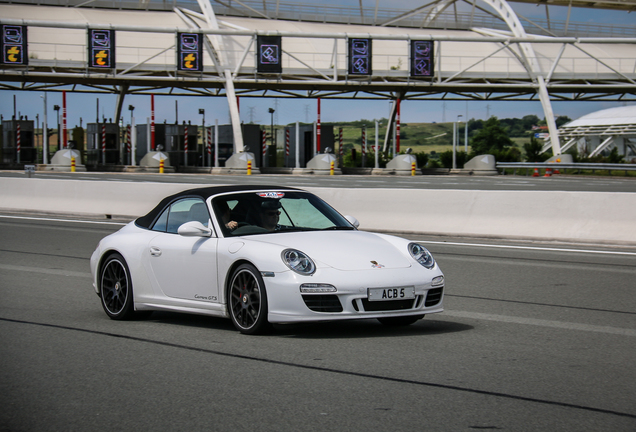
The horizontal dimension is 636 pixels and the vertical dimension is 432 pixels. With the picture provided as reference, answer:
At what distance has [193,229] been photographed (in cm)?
686

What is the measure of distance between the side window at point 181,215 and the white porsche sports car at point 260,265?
10 millimetres

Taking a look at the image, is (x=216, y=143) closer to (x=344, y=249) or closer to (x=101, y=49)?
(x=101, y=49)

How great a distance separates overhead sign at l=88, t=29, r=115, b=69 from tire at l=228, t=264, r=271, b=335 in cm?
4434

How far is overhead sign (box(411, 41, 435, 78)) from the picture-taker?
5047cm

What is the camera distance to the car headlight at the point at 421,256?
6.78 m

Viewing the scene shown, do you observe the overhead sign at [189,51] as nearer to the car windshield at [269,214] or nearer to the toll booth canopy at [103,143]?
the toll booth canopy at [103,143]

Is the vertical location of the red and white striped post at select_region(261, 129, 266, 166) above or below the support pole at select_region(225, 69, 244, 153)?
below

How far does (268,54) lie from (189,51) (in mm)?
4798

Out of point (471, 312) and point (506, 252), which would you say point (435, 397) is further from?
point (506, 252)

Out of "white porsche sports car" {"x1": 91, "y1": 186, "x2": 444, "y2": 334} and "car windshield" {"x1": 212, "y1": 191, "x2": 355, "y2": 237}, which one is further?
"car windshield" {"x1": 212, "y1": 191, "x2": 355, "y2": 237}

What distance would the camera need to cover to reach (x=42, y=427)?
13.6 ft

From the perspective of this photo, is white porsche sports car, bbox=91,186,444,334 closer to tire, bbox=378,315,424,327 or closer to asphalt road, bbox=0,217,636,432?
tire, bbox=378,315,424,327

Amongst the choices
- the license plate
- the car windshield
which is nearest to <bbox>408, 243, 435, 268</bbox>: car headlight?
the license plate

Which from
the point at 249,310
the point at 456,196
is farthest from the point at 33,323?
the point at 456,196
